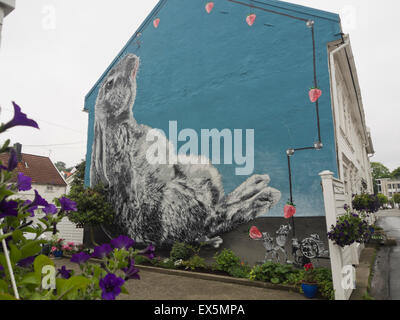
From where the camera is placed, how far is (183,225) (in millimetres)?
9008

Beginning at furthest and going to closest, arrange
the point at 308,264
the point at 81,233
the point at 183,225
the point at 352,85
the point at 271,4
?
the point at 81,233 < the point at 352,85 < the point at 183,225 < the point at 271,4 < the point at 308,264

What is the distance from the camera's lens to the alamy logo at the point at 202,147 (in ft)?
26.8

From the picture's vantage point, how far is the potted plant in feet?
18.7

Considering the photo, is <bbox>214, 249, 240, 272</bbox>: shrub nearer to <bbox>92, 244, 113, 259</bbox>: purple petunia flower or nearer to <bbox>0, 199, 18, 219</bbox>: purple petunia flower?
<bbox>92, 244, 113, 259</bbox>: purple petunia flower

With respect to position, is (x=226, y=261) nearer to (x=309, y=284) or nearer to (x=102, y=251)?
(x=309, y=284)

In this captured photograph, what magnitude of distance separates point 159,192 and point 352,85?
8473 mm

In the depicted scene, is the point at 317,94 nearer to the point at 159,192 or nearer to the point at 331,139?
the point at 331,139

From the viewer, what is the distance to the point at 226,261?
7727mm

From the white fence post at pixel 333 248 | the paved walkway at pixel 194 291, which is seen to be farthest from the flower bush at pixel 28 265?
the paved walkway at pixel 194 291

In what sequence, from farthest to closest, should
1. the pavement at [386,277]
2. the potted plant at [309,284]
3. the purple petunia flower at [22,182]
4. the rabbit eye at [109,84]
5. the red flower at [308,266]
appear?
the rabbit eye at [109,84] → the red flower at [308,266] → the potted plant at [309,284] → the pavement at [386,277] → the purple petunia flower at [22,182]

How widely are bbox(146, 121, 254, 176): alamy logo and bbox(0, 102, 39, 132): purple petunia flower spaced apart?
7.19m

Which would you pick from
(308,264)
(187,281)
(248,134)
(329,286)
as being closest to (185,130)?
(248,134)

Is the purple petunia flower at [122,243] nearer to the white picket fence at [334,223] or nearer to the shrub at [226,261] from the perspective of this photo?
the white picket fence at [334,223]

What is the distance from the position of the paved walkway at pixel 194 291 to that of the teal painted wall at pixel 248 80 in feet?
6.88
